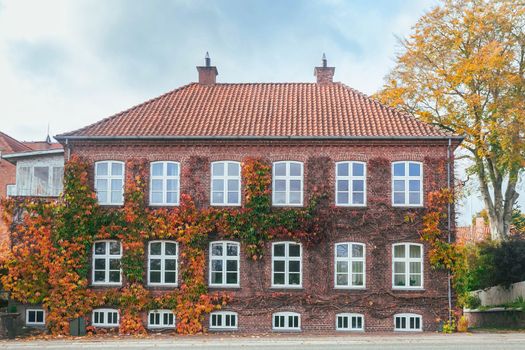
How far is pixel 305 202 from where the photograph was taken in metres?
28.1

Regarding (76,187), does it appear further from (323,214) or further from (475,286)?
(475,286)

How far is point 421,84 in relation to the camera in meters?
36.0

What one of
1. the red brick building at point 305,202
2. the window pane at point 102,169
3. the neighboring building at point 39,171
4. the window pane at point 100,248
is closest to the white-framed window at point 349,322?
the red brick building at point 305,202

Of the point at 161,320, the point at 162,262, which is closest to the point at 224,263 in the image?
the point at 162,262

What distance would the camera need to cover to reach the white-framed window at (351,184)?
92.0 ft

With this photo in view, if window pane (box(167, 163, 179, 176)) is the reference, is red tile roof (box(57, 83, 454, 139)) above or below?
above

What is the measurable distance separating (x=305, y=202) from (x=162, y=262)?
6.03m

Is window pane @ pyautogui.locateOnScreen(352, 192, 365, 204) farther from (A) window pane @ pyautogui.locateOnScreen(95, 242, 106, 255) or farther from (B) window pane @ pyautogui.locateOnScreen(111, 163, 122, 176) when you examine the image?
(A) window pane @ pyautogui.locateOnScreen(95, 242, 106, 255)

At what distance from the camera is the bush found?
3203 cm

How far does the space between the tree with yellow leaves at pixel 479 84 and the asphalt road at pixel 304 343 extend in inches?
452

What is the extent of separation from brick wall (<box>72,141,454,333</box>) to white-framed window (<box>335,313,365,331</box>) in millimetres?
161

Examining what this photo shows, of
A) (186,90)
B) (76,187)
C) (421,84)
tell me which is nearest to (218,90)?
(186,90)

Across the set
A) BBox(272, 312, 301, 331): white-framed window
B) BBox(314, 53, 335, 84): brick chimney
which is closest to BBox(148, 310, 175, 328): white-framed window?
BBox(272, 312, 301, 331): white-framed window

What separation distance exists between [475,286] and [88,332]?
19.4 m
